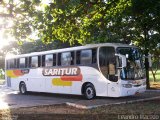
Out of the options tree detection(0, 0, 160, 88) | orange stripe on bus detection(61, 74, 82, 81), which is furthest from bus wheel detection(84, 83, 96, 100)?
tree detection(0, 0, 160, 88)

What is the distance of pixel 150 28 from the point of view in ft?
80.6

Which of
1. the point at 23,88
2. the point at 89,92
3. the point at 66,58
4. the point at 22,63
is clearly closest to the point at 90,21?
the point at 66,58

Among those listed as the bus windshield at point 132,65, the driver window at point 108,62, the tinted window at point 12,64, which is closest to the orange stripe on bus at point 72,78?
the driver window at point 108,62

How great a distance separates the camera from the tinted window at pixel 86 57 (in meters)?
20.0

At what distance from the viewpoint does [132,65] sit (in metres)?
18.8

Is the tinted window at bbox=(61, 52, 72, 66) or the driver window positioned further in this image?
the tinted window at bbox=(61, 52, 72, 66)

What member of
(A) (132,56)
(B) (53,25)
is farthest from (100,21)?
(B) (53,25)

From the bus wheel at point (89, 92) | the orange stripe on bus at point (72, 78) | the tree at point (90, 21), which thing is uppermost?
the tree at point (90, 21)

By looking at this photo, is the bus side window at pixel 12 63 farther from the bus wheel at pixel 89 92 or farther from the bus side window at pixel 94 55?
the bus side window at pixel 94 55

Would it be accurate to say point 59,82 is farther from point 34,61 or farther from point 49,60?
point 34,61

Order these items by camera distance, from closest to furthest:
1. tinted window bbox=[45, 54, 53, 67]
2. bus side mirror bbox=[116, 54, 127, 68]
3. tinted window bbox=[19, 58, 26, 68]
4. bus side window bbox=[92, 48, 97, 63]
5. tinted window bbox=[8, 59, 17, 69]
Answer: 1. bus side mirror bbox=[116, 54, 127, 68]
2. bus side window bbox=[92, 48, 97, 63]
3. tinted window bbox=[45, 54, 53, 67]
4. tinted window bbox=[19, 58, 26, 68]
5. tinted window bbox=[8, 59, 17, 69]

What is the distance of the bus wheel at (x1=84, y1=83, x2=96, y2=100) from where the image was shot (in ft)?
64.7

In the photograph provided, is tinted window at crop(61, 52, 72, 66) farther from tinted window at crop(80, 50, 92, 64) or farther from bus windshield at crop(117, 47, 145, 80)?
bus windshield at crop(117, 47, 145, 80)

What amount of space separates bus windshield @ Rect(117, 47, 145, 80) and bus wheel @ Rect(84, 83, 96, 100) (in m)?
2.29
